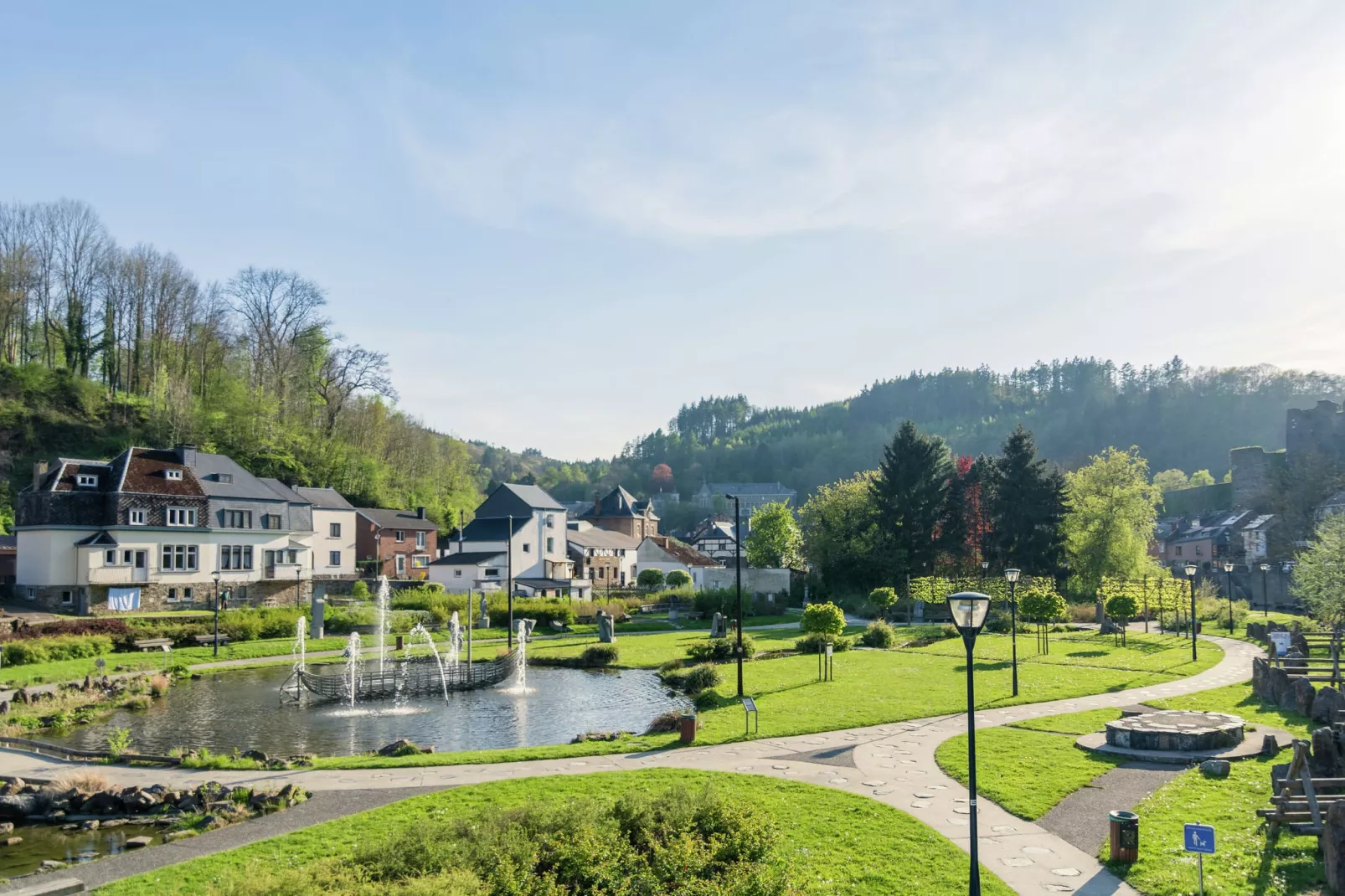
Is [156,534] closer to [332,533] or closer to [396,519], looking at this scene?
[332,533]

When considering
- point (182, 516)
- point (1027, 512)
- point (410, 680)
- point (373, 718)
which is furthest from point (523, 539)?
point (373, 718)

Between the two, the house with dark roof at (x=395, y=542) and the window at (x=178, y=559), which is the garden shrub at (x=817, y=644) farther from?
the house with dark roof at (x=395, y=542)

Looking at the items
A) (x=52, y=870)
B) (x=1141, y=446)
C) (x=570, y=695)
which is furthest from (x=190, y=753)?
(x=1141, y=446)

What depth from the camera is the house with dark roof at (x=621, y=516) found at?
321 feet

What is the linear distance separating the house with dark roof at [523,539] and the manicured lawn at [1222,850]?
5087 centimetres

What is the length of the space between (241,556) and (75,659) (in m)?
21.3

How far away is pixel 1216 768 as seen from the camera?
51.0 feet

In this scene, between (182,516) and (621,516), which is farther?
(621,516)

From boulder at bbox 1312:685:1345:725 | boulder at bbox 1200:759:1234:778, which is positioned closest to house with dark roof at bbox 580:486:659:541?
boulder at bbox 1312:685:1345:725

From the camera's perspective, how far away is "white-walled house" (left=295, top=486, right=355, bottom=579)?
63250mm

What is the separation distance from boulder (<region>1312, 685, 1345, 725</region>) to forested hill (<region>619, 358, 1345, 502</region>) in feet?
353

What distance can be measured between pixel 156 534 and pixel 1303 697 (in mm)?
55082

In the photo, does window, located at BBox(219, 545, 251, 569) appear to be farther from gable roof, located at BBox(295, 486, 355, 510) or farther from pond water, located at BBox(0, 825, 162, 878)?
pond water, located at BBox(0, 825, 162, 878)

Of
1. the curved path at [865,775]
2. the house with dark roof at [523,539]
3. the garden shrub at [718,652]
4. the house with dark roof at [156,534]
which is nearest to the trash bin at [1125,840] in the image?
the curved path at [865,775]
